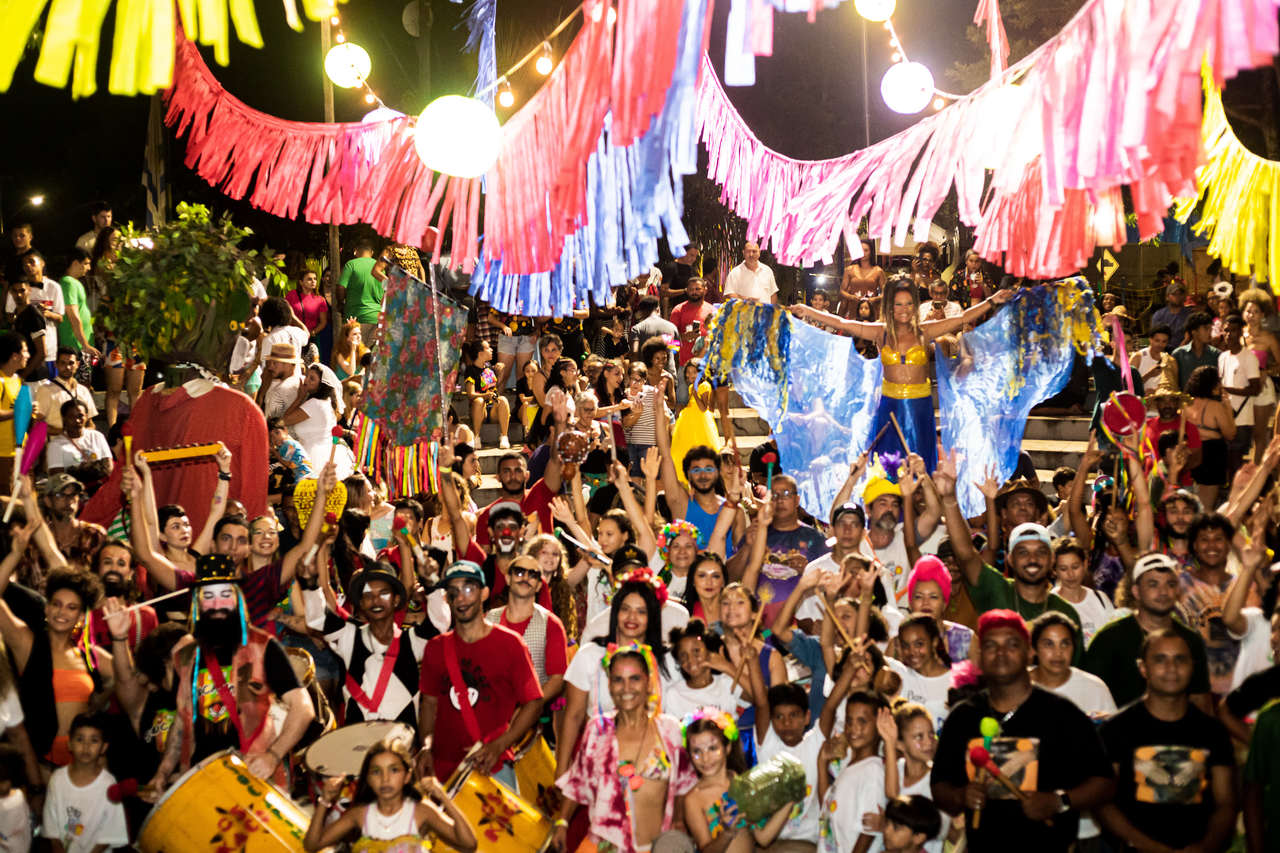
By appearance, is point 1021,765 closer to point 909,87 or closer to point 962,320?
point 962,320

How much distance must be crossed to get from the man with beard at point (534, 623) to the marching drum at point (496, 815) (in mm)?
565

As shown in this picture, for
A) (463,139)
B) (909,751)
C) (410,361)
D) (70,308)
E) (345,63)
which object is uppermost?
(345,63)

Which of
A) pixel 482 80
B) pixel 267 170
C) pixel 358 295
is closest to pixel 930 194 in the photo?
pixel 482 80

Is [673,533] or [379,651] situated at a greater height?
[673,533]

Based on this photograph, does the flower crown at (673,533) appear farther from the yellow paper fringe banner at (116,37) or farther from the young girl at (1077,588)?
the yellow paper fringe banner at (116,37)

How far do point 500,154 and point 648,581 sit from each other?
1890 millimetres

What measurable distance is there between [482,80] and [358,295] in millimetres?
7201

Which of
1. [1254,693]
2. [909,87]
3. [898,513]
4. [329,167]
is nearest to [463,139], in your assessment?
[329,167]

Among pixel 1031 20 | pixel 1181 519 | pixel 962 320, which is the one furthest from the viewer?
pixel 1031 20

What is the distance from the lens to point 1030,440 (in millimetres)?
11656

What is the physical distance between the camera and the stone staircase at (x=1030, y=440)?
34.8ft

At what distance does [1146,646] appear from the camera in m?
4.02

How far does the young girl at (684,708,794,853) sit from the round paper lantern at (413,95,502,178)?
197cm

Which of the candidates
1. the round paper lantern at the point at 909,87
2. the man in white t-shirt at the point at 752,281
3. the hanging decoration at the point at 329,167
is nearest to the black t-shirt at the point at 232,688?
the hanging decoration at the point at 329,167
